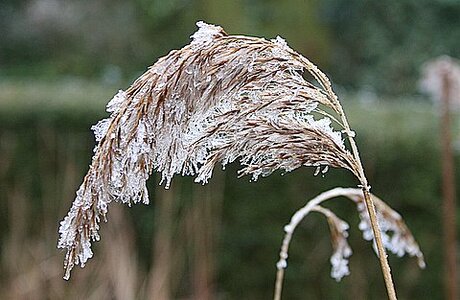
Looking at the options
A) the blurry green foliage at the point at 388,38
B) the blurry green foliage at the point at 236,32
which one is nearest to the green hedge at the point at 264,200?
the blurry green foliage at the point at 236,32

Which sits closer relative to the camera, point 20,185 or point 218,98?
point 218,98

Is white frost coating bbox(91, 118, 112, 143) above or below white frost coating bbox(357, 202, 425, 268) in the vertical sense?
above

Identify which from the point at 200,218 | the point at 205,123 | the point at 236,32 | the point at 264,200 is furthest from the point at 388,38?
the point at 205,123

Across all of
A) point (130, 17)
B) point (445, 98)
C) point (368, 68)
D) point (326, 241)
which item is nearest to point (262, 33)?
point (368, 68)

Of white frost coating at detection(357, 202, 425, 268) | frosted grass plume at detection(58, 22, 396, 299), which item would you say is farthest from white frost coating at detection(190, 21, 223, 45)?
white frost coating at detection(357, 202, 425, 268)

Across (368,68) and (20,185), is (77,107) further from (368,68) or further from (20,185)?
(368,68)

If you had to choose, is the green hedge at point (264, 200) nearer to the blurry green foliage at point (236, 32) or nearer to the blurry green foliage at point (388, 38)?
the blurry green foliage at point (236, 32)

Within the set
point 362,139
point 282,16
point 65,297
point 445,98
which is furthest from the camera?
point 282,16

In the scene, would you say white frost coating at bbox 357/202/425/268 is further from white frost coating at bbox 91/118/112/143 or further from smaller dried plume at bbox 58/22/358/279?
white frost coating at bbox 91/118/112/143

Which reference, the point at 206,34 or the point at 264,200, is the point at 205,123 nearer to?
the point at 206,34
